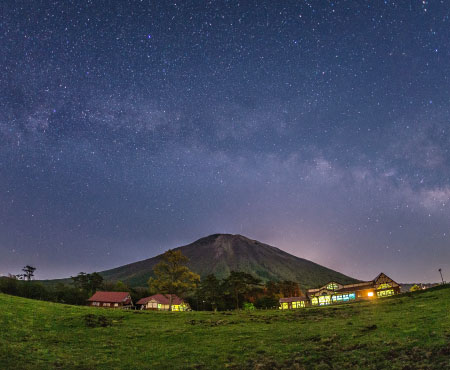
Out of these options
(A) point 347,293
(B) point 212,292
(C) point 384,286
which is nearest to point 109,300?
(B) point 212,292

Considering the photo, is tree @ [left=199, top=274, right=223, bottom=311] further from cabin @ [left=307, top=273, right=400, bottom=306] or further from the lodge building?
cabin @ [left=307, top=273, right=400, bottom=306]

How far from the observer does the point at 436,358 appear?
16.6m

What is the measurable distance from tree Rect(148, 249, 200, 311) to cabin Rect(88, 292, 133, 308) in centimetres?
4635

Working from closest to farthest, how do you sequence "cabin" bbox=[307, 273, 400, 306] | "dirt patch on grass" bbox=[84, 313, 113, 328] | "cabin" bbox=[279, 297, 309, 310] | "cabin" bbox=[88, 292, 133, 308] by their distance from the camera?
"dirt patch on grass" bbox=[84, 313, 113, 328]
"cabin" bbox=[88, 292, 133, 308]
"cabin" bbox=[307, 273, 400, 306]
"cabin" bbox=[279, 297, 309, 310]

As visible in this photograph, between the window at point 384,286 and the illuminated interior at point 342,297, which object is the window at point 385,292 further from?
the illuminated interior at point 342,297

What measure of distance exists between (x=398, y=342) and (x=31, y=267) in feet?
630

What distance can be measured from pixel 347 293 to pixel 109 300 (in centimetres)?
9403

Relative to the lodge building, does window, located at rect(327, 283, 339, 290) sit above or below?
above

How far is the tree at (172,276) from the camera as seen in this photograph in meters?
73.9

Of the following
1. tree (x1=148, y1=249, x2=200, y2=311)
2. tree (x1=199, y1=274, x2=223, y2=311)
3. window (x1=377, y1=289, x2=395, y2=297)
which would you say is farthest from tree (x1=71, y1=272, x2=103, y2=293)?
window (x1=377, y1=289, x2=395, y2=297)

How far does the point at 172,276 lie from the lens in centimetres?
7612

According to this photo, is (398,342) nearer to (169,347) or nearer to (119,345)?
(169,347)

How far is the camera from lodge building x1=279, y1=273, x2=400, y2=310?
406ft

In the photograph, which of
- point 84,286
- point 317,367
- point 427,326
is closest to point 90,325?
point 317,367
